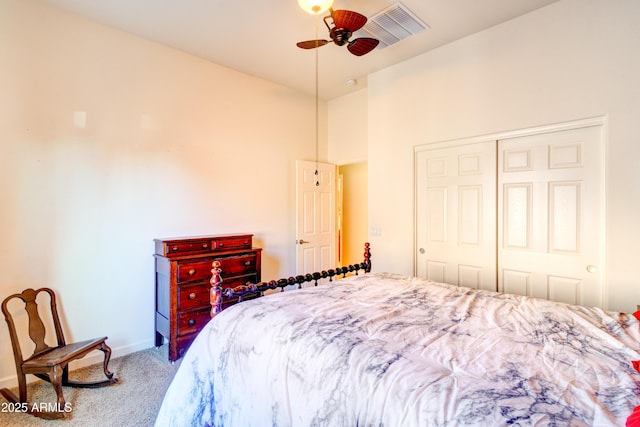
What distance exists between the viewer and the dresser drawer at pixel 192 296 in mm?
2855

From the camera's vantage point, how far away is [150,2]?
2.55 meters

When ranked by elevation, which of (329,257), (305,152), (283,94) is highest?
(283,94)

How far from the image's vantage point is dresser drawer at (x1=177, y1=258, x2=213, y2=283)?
285 centimetres

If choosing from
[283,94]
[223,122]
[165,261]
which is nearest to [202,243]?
[165,261]

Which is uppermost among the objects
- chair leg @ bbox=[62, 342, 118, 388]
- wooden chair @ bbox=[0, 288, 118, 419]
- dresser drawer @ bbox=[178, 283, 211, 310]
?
dresser drawer @ bbox=[178, 283, 211, 310]

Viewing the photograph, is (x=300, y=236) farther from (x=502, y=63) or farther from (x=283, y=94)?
(x=502, y=63)

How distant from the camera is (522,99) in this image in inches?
108

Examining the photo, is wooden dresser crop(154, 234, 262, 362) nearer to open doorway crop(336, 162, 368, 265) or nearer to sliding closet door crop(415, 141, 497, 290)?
sliding closet door crop(415, 141, 497, 290)

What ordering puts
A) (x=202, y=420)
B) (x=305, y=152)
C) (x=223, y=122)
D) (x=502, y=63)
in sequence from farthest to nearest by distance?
(x=305, y=152) < (x=223, y=122) < (x=502, y=63) < (x=202, y=420)

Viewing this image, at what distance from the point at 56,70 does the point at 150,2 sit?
102 cm

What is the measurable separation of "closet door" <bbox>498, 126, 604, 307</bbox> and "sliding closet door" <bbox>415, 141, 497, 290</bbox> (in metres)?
0.11

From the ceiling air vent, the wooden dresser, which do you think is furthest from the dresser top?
the ceiling air vent

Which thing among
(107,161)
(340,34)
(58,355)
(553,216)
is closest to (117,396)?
(58,355)

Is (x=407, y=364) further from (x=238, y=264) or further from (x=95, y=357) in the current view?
(x=95, y=357)
